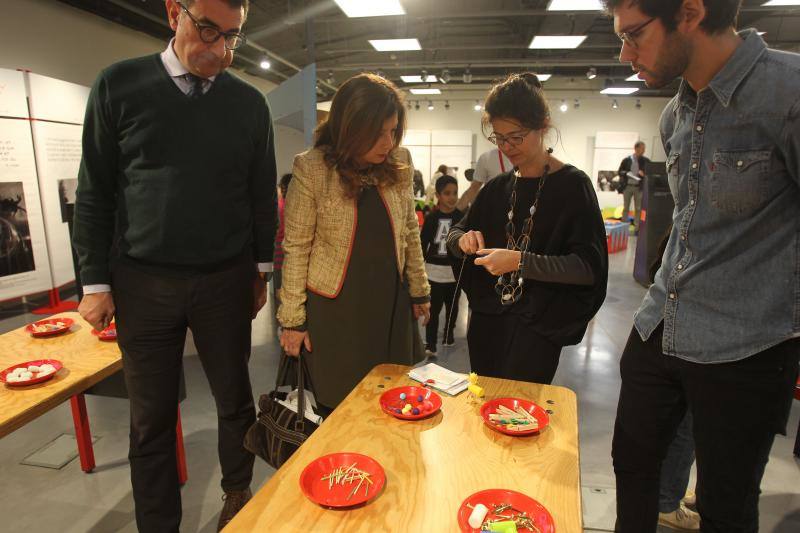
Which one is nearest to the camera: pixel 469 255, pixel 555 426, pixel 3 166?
pixel 555 426

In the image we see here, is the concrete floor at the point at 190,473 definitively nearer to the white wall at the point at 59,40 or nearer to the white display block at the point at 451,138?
the white wall at the point at 59,40

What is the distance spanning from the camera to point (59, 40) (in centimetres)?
571

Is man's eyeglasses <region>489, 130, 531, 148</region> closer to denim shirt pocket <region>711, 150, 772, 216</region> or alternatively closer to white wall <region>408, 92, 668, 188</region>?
denim shirt pocket <region>711, 150, 772, 216</region>

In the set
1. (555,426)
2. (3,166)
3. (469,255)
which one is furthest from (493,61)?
(555,426)

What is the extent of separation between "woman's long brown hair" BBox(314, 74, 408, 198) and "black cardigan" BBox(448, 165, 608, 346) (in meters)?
0.47

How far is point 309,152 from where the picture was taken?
165 centimetres

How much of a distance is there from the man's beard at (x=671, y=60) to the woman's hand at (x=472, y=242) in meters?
0.71

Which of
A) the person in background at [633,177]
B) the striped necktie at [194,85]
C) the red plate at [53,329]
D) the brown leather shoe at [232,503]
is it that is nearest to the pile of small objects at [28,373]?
the red plate at [53,329]

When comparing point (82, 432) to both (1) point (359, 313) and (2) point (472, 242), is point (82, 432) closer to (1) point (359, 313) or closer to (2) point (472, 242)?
(1) point (359, 313)

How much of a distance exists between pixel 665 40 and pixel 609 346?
11.6ft

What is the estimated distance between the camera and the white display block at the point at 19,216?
4.53 metres

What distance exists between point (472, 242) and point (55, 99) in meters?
5.25

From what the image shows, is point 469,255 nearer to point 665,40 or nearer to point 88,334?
point 665,40

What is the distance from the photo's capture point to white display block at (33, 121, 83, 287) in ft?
16.1
